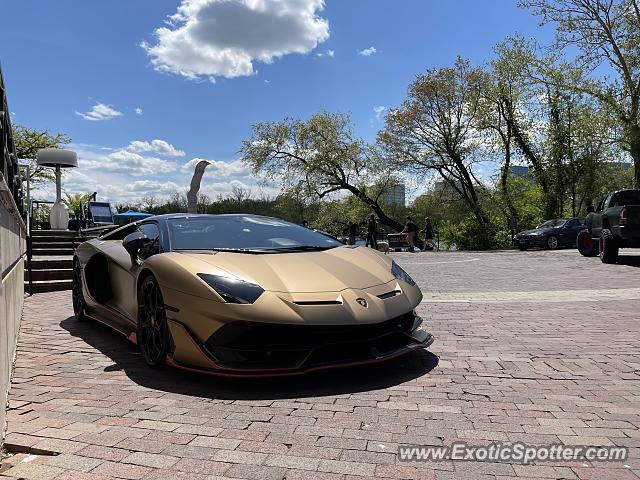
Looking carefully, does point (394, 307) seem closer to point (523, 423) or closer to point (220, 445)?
point (523, 423)

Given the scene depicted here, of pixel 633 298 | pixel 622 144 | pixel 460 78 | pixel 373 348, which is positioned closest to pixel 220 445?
pixel 373 348

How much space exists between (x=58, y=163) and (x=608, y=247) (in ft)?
59.8

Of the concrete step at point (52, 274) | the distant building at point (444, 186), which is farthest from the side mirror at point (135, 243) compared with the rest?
the distant building at point (444, 186)

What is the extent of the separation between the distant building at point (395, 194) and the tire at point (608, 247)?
23.5 meters

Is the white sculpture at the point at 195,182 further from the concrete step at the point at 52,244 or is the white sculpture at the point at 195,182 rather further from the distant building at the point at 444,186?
the distant building at the point at 444,186

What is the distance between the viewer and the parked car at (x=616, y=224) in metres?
11.4

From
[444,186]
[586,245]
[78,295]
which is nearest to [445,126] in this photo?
[444,186]

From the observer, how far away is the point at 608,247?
1260 cm

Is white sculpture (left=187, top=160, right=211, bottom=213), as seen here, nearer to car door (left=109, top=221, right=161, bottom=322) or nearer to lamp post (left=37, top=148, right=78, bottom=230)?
lamp post (left=37, top=148, right=78, bottom=230)

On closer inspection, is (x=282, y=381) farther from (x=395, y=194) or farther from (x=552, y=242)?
(x=395, y=194)

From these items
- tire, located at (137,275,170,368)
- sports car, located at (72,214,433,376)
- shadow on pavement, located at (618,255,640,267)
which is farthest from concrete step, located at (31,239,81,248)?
shadow on pavement, located at (618,255,640,267)

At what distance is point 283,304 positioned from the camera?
3229 millimetres

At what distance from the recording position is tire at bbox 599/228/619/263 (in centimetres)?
1244

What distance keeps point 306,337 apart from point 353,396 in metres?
0.47
